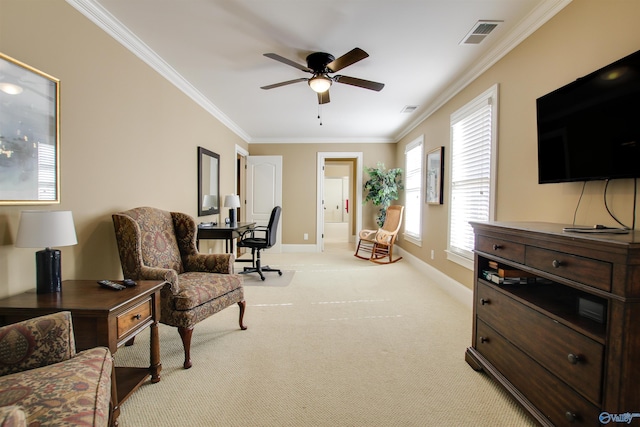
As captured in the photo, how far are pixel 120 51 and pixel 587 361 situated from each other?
3538mm

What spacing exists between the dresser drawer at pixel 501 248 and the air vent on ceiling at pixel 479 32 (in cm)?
166

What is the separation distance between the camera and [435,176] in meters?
3.94

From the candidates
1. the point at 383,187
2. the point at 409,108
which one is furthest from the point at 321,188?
the point at 409,108

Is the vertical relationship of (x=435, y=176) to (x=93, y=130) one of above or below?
below

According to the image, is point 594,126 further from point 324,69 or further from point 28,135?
point 28,135

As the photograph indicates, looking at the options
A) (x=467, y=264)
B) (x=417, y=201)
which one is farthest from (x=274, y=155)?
(x=467, y=264)

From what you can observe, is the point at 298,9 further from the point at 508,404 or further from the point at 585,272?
the point at 508,404

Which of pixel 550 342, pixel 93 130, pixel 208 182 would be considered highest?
pixel 93 130

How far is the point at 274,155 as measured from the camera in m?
6.18

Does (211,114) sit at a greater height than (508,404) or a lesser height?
greater

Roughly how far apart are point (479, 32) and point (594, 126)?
4.41 ft

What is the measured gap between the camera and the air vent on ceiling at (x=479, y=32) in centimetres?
216

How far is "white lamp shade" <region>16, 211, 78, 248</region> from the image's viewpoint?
137cm

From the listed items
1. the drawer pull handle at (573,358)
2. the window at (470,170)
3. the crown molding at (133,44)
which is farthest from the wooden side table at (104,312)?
the window at (470,170)
